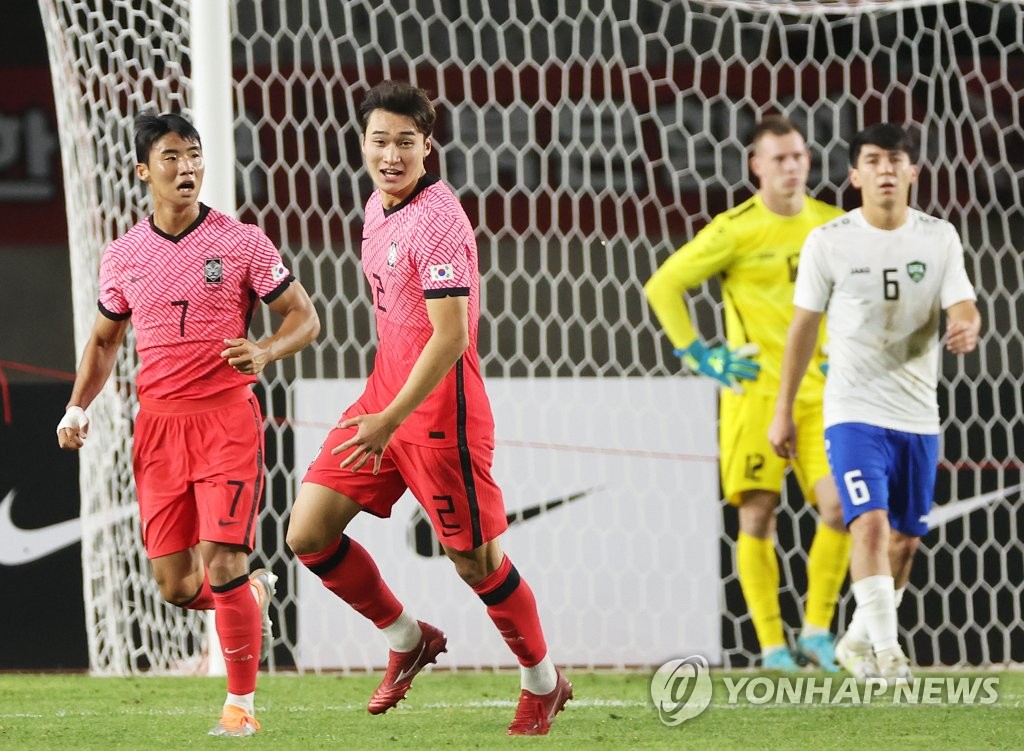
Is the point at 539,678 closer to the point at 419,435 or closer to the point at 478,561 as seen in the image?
the point at 478,561

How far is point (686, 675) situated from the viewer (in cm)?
569

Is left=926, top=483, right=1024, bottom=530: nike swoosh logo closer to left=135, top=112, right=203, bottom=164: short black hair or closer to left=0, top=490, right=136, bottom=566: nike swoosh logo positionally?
left=0, top=490, right=136, bottom=566: nike swoosh logo

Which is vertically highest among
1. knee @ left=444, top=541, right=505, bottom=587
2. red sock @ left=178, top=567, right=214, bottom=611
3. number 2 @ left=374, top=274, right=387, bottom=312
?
number 2 @ left=374, top=274, right=387, bottom=312

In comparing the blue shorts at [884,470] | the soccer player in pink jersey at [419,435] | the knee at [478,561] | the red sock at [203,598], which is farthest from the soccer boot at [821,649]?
the red sock at [203,598]

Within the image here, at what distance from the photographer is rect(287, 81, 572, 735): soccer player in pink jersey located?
407cm

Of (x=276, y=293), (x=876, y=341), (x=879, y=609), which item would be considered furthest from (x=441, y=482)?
(x=876, y=341)

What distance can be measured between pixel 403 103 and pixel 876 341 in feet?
5.98

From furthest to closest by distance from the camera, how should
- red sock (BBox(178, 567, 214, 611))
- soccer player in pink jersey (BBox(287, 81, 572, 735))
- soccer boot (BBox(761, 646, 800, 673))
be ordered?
soccer boot (BBox(761, 646, 800, 673)), red sock (BBox(178, 567, 214, 611)), soccer player in pink jersey (BBox(287, 81, 572, 735))

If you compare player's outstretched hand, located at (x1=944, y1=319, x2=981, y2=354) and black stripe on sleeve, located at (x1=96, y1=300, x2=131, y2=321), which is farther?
player's outstretched hand, located at (x1=944, y1=319, x2=981, y2=354)

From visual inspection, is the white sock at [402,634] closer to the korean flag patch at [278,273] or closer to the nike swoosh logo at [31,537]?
the korean flag patch at [278,273]

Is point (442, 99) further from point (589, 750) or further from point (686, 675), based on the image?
point (589, 750)

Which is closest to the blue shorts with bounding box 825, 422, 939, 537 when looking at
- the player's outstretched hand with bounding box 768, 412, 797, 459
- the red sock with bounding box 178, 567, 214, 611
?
the player's outstretched hand with bounding box 768, 412, 797, 459

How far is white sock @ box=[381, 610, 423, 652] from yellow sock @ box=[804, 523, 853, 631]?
2.04 meters

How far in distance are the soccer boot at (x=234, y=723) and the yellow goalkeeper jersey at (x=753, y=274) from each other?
7.82 ft
